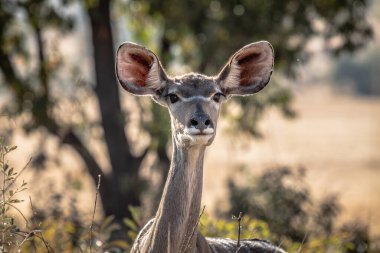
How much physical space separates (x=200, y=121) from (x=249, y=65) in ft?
3.86

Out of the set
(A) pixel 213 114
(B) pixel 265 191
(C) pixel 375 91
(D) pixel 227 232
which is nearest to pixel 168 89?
(A) pixel 213 114

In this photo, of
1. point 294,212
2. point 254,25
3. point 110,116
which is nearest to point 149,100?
point 110,116

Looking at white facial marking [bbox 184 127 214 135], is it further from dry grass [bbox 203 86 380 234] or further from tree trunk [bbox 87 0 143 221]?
tree trunk [bbox 87 0 143 221]

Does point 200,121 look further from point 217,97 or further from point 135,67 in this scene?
point 135,67

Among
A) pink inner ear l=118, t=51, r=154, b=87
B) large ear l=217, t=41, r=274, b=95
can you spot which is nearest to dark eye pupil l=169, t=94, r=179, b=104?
pink inner ear l=118, t=51, r=154, b=87

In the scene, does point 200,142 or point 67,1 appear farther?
point 67,1

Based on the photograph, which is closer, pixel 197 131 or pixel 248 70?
pixel 197 131

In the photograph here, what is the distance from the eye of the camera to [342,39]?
52.5 feet

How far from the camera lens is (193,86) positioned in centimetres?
700

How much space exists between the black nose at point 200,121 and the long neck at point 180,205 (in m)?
0.25

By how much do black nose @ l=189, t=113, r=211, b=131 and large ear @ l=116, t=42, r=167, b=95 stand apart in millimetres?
839

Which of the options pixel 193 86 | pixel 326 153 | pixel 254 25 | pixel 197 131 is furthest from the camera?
pixel 326 153

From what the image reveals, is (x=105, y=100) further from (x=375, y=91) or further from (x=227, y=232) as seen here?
(x=375, y=91)

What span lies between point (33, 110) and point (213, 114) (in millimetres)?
9204
